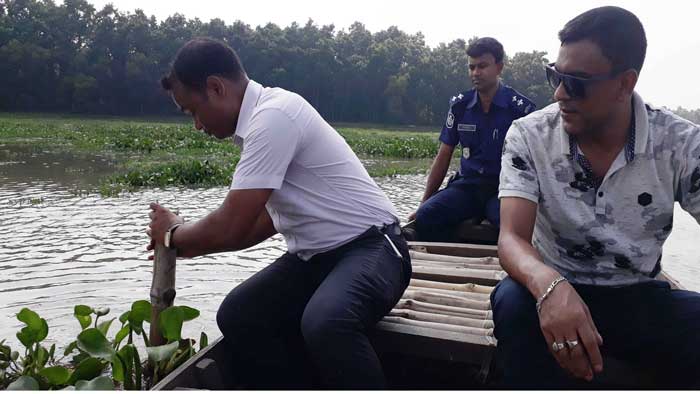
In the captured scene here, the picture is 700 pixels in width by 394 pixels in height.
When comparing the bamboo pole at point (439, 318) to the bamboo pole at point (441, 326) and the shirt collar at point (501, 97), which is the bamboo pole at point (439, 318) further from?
the shirt collar at point (501, 97)

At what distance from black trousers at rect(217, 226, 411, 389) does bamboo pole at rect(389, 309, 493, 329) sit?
244 mm

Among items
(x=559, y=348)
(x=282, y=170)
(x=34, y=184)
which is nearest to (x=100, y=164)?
(x=34, y=184)

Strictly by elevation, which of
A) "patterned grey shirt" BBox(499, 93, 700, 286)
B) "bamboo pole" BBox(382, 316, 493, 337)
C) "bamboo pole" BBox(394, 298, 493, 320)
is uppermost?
"patterned grey shirt" BBox(499, 93, 700, 286)

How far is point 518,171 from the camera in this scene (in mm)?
1812

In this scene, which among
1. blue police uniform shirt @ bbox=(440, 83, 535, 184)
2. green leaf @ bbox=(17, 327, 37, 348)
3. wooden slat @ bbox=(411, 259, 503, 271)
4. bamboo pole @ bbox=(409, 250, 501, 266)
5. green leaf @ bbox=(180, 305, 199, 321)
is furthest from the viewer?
blue police uniform shirt @ bbox=(440, 83, 535, 184)

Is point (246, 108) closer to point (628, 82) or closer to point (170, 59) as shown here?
point (628, 82)

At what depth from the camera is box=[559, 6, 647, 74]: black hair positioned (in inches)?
64.3

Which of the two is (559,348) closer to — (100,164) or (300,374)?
(300,374)

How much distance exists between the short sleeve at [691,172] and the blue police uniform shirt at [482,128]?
7.98ft

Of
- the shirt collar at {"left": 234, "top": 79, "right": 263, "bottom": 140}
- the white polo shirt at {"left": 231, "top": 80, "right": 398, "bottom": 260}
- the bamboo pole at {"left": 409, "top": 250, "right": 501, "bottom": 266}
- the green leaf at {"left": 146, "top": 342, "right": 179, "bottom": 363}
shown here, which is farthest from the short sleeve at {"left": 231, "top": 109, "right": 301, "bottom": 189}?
the bamboo pole at {"left": 409, "top": 250, "right": 501, "bottom": 266}

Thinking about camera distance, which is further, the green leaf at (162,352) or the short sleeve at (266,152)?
the green leaf at (162,352)

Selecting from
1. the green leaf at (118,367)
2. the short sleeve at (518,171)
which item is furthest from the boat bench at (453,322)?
the green leaf at (118,367)

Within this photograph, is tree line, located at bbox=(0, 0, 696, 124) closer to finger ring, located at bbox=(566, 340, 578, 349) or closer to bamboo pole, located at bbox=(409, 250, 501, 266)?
bamboo pole, located at bbox=(409, 250, 501, 266)

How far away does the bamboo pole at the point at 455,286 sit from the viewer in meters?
2.93
